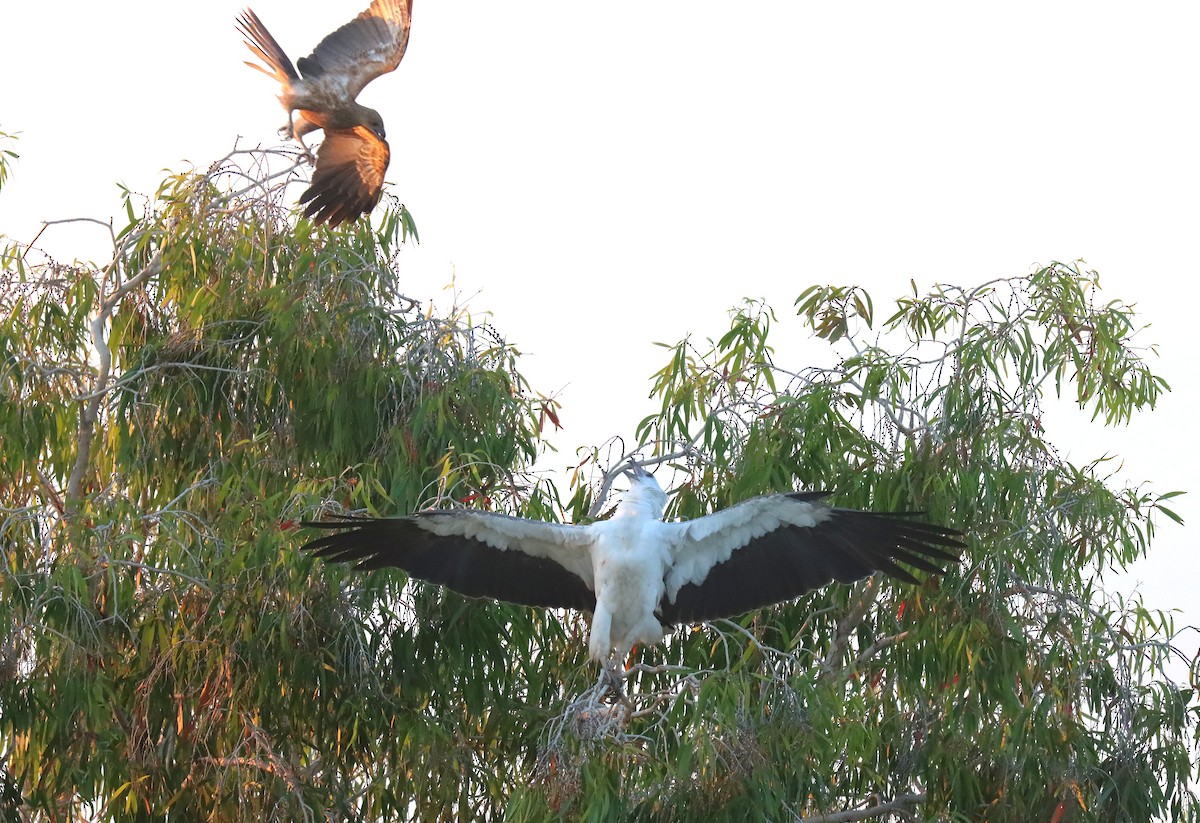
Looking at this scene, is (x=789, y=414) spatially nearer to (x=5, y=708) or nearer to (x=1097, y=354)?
(x=1097, y=354)

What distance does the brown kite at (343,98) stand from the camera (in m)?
6.27

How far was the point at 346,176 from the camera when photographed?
6.34m

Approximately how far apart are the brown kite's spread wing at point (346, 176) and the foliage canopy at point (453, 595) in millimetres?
203

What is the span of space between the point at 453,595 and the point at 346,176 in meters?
1.98

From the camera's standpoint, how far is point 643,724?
4566mm

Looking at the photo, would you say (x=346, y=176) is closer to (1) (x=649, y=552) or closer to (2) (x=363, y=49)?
(2) (x=363, y=49)

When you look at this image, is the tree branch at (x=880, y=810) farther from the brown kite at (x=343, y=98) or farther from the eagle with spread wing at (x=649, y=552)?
the brown kite at (x=343, y=98)

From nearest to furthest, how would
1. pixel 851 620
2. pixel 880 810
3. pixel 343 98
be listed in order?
pixel 880 810, pixel 851 620, pixel 343 98

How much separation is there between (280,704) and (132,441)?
4.42 feet

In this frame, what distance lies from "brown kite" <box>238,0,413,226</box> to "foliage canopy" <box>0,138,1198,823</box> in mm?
315

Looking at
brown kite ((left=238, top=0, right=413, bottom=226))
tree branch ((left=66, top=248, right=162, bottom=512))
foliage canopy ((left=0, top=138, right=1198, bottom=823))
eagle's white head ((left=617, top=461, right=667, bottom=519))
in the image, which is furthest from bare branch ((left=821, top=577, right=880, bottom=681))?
tree branch ((left=66, top=248, right=162, bottom=512))

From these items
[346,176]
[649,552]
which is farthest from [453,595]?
[346,176]

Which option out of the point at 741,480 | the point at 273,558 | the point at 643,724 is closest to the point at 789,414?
the point at 741,480

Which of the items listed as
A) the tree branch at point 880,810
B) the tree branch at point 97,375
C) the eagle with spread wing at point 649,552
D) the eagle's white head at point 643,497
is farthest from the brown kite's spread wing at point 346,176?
the tree branch at point 880,810
